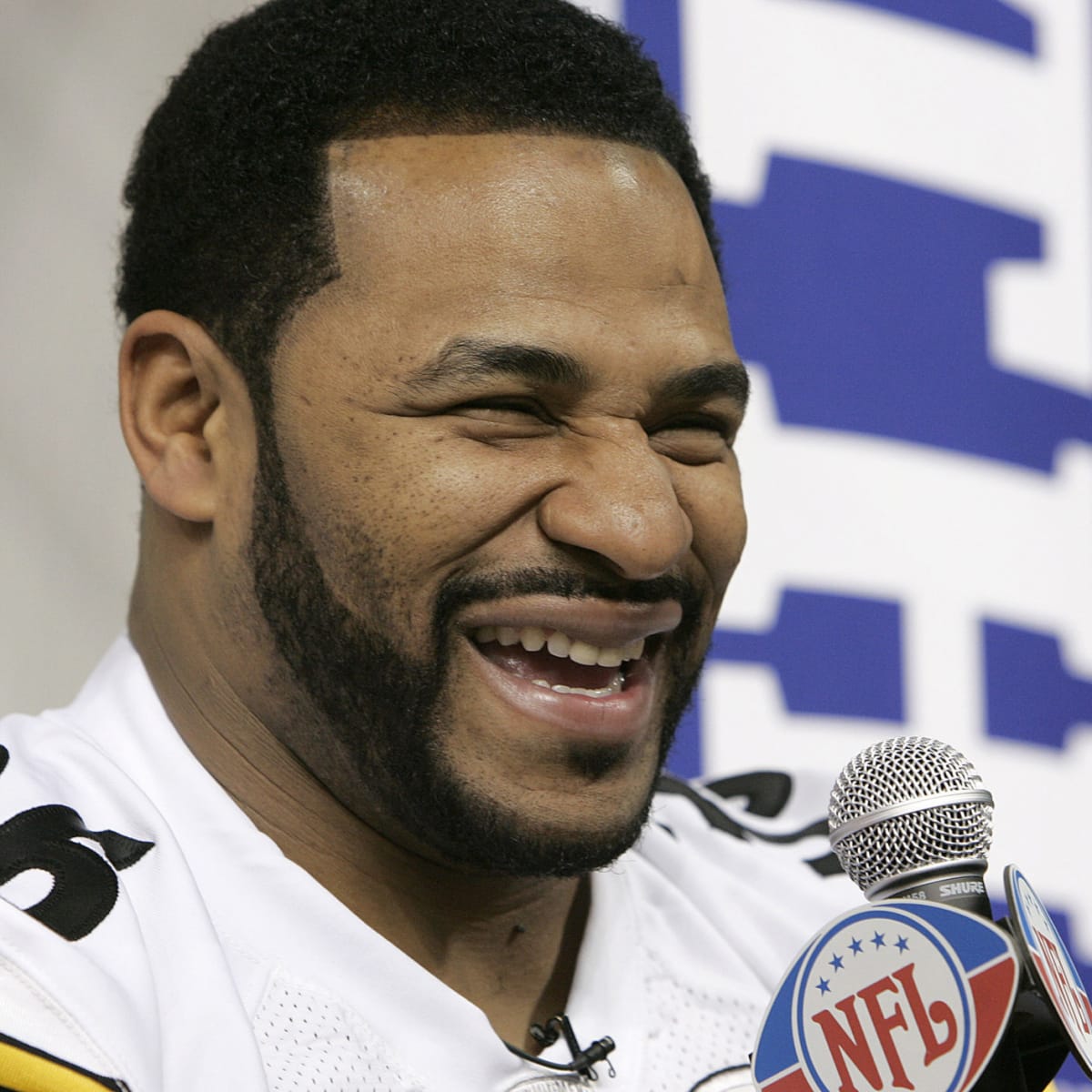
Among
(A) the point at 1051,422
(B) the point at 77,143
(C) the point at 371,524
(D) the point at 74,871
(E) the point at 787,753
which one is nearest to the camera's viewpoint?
(D) the point at 74,871

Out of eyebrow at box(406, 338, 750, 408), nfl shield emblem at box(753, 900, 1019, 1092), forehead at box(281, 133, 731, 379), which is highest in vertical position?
forehead at box(281, 133, 731, 379)

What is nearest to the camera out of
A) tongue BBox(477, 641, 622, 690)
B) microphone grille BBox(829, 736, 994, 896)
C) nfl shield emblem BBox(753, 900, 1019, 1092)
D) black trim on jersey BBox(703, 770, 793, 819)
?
nfl shield emblem BBox(753, 900, 1019, 1092)

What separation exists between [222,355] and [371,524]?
0.24m

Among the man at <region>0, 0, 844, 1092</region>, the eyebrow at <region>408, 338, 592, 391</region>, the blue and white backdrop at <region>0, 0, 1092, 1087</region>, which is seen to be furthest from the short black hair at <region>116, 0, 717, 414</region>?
the blue and white backdrop at <region>0, 0, 1092, 1087</region>

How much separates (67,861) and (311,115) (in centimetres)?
65

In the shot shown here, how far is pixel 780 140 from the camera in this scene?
239 centimetres

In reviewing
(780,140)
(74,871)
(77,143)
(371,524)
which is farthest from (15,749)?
(780,140)

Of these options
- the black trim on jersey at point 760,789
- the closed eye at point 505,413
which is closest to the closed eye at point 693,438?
the closed eye at point 505,413

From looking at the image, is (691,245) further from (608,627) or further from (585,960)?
(585,960)

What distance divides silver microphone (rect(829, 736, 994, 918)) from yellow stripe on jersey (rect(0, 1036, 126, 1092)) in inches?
19.5

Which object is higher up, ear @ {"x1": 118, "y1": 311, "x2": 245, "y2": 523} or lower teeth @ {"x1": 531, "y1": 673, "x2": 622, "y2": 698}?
ear @ {"x1": 118, "y1": 311, "x2": 245, "y2": 523}

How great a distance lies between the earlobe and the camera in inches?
56.9

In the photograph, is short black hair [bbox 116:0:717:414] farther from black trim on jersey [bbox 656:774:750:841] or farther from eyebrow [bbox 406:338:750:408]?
black trim on jersey [bbox 656:774:750:841]

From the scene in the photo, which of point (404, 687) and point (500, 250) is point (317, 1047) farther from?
point (500, 250)
